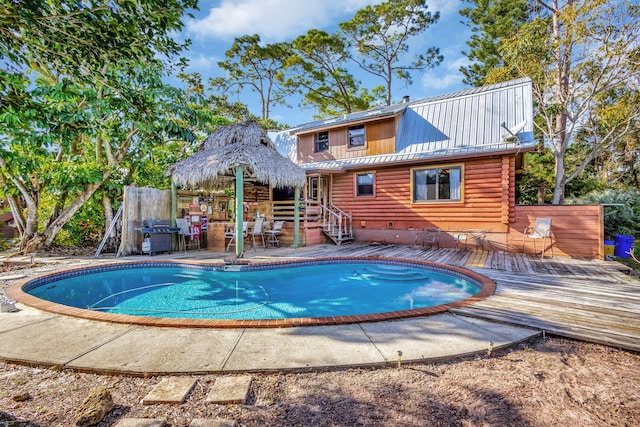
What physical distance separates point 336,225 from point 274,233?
108 inches

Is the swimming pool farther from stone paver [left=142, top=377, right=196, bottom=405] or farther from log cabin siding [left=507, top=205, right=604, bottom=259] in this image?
log cabin siding [left=507, top=205, right=604, bottom=259]

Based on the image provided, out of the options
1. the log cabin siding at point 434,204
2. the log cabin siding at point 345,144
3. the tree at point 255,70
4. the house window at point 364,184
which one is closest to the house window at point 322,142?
the log cabin siding at point 345,144

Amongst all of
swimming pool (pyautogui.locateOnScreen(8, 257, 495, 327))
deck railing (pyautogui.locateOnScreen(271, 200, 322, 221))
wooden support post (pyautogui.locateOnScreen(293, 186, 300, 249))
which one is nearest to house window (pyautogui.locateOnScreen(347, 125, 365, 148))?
deck railing (pyautogui.locateOnScreen(271, 200, 322, 221))

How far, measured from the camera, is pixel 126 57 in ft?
11.9

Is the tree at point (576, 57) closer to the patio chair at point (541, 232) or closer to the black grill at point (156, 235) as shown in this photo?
the patio chair at point (541, 232)

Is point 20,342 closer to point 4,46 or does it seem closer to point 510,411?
point 4,46

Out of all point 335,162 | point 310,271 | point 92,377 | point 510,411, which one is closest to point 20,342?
point 92,377

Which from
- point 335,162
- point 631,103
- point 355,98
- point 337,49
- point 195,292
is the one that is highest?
point 337,49

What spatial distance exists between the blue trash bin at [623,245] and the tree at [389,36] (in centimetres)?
1460

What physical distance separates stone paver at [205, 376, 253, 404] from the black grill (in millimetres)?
7667

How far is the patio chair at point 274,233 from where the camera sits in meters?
10.1

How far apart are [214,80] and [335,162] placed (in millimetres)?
12250

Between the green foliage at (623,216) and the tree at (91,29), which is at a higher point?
the tree at (91,29)

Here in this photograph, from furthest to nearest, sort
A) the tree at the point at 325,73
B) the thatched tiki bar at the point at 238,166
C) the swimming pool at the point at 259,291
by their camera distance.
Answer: the tree at the point at 325,73 < the thatched tiki bar at the point at 238,166 < the swimming pool at the point at 259,291
